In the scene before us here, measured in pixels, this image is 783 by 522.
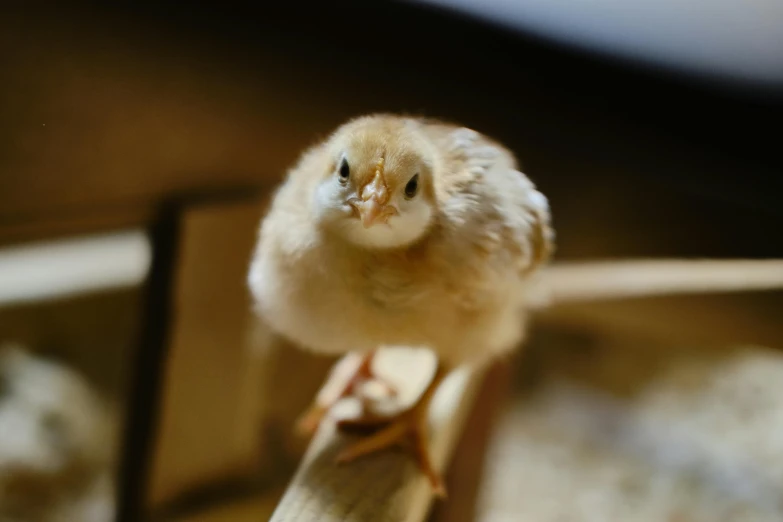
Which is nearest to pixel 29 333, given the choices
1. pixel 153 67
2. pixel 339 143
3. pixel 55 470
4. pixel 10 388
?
pixel 10 388

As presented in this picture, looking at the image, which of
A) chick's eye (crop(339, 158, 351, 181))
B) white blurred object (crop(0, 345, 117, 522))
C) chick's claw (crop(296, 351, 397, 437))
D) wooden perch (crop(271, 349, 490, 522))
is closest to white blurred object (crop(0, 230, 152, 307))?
white blurred object (crop(0, 345, 117, 522))

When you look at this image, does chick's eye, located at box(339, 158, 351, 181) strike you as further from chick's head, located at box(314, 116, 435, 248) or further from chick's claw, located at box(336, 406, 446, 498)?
chick's claw, located at box(336, 406, 446, 498)

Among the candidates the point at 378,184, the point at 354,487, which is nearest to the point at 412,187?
the point at 378,184

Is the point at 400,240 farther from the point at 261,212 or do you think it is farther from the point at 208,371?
the point at 208,371

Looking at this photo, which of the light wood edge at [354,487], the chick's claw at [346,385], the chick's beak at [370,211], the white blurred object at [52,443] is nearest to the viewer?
the chick's beak at [370,211]

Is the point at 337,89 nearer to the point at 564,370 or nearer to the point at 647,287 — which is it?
the point at 647,287

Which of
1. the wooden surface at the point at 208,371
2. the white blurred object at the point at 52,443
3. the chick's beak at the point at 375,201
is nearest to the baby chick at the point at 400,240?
the chick's beak at the point at 375,201

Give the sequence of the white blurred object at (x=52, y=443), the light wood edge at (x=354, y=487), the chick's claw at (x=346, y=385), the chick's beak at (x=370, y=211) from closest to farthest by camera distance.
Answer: the chick's beak at (x=370, y=211)
the light wood edge at (x=354, y=487)
the chick's claw at (x=346, y=385)
the white blurred object at (x=52, y=443)

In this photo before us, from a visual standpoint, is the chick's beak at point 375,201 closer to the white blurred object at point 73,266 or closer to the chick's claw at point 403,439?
the chick's claw at point 403,439
